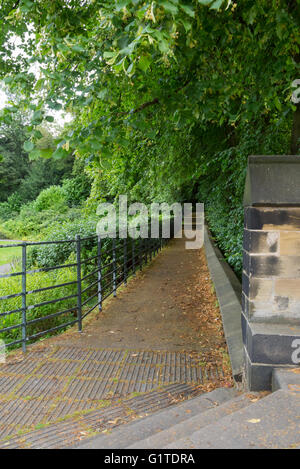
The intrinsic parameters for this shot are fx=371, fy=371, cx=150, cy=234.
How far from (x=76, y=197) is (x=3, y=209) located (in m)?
11.2

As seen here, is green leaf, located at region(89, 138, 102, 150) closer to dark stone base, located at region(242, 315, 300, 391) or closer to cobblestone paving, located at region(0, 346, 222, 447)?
dark stone base, located at region(242, 315, 300, 391)

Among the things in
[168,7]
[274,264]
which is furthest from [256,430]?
[168,7]

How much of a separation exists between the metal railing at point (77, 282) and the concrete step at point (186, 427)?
264 centimetres

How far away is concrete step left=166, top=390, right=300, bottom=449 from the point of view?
1779 millimetres

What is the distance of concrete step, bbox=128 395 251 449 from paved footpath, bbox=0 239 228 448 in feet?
2.75

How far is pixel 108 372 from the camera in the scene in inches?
158

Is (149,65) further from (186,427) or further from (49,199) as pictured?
(49,199)

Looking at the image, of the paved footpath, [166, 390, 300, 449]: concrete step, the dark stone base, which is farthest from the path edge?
[166, 390, 300, 449]: concrete step

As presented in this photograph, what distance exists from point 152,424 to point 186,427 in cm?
49

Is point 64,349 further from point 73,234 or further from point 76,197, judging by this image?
point 76,197

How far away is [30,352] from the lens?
468 centimetres

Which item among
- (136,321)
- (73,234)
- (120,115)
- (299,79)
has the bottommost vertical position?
(136,321)

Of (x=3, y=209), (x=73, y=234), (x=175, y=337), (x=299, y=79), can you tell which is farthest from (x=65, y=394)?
(x=3, y=209)

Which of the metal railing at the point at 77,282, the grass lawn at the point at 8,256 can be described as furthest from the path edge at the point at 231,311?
the grass lawn at the point at 8,256
